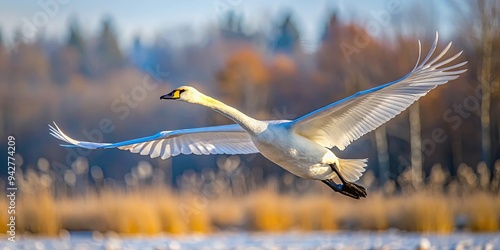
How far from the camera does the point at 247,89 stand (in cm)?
2875

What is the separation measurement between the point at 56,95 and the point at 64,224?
605 inches

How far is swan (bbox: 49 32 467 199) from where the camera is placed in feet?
23.0

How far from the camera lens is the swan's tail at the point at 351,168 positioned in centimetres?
779

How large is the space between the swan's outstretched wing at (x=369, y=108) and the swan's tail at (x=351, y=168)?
0.20 meters

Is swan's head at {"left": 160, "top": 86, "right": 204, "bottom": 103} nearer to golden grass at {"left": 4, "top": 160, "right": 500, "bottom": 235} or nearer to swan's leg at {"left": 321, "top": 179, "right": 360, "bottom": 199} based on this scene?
swan's leg at {"left": 321, "top": 179, "right": 360, "bottom": 199}

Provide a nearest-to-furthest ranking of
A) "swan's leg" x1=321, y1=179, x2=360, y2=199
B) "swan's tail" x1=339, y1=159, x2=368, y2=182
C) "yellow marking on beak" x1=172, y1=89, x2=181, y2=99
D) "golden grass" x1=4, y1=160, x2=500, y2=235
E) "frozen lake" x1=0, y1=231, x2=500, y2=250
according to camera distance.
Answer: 1. "yellow marking on beak" x1=172, y1=89, x2=181, y2=99
2. "swan's leg" x1=321, y1=179, x2=360, y2=199
3. "swan's tail" x1=339, y1=159, x2=368, y2=182
4. "frozen lake" x1=0, y1=231, x2=500, y2=250
5. "golden grass" x1=4, y1=160, x2=500, y2=235

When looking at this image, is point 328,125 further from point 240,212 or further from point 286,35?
point 286,35

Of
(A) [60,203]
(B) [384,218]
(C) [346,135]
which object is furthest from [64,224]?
(C) [346,135]

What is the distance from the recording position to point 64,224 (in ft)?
51.4

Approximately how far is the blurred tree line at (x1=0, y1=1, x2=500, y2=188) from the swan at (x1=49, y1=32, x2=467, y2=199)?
14.1m

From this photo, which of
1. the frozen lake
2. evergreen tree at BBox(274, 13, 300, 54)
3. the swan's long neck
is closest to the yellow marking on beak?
the swan's long neck

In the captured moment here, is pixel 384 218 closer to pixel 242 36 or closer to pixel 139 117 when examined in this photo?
pixel 139 117

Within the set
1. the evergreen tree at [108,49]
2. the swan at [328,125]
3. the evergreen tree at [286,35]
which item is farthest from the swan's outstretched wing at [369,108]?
the evergreen tree at [286,35]

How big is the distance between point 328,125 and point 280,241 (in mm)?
6443
